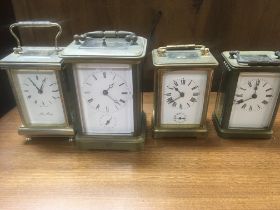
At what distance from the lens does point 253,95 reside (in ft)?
2.40

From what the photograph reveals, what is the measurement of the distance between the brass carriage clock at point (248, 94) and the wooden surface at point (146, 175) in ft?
0.13

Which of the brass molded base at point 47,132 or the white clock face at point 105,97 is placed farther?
the brass molded base at point 47,132

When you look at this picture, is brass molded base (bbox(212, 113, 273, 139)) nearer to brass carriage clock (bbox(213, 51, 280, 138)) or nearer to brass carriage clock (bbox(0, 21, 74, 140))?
brass carriage clock (bbox(213, 51, 280, 138))

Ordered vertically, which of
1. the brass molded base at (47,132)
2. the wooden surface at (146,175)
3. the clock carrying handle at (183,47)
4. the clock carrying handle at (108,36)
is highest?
the clock carrying handle at (108,36)

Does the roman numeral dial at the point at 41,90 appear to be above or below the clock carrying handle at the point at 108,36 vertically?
below

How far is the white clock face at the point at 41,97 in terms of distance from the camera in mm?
697

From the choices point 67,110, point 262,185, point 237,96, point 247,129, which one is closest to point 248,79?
point 237,96

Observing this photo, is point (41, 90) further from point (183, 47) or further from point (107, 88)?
point (183, 47)

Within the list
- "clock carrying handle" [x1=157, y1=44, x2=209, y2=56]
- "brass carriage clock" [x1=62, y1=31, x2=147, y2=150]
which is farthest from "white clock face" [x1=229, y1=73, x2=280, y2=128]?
"brass carriage clock" [x1=62, y1=31, x2=147, y2=150]

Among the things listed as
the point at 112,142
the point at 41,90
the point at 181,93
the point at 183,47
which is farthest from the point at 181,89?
the point at 41,90

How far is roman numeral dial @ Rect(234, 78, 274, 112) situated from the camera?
2.35 ft

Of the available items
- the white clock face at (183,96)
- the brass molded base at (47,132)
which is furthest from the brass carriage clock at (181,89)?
the brass molded base at (47,132)

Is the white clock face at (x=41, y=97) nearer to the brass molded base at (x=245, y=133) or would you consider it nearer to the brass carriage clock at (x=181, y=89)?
the brass carriage clock at (x=181, y=89)

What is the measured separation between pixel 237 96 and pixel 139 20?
0.41 metres
